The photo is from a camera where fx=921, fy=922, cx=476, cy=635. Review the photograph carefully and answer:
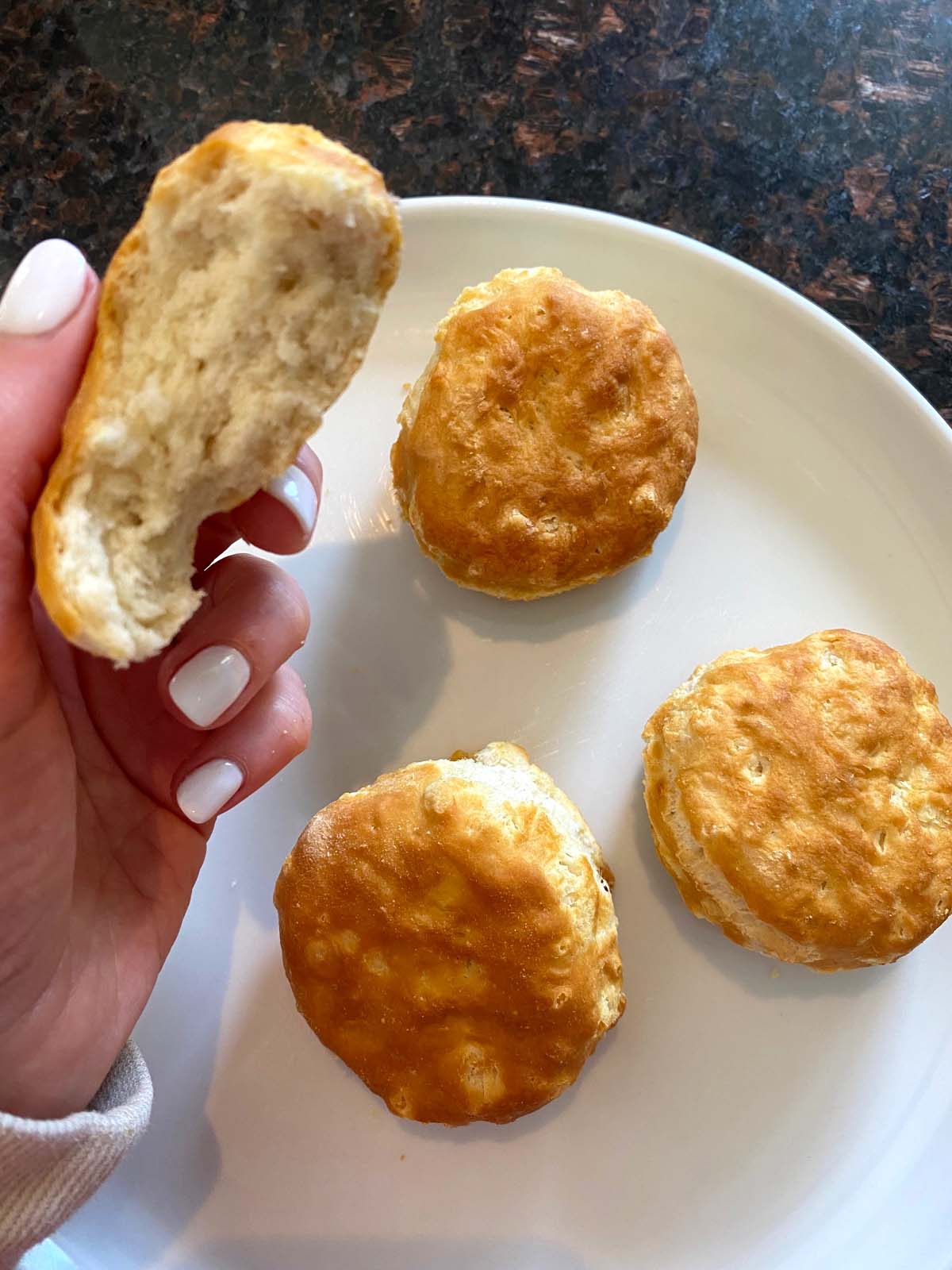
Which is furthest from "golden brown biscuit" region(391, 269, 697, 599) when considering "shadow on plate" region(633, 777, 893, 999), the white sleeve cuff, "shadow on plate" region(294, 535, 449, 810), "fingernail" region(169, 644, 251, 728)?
the white sleeve cuff

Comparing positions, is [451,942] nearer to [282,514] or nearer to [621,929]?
[621,929]

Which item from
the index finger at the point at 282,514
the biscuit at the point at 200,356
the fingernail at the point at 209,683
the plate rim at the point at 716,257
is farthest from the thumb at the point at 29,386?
the plate rim at the point at 716,257

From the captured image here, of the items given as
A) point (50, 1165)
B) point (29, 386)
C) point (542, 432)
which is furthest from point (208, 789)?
point (542, 432)

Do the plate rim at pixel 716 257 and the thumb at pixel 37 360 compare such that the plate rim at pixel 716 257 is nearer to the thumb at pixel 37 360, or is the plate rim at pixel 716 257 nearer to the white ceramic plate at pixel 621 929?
the white ceramic plate at pixel 621 929

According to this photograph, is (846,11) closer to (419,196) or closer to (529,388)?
(419,196)

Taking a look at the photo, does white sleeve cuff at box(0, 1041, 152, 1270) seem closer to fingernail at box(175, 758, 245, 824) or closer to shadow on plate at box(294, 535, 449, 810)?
fingernail at box(175, 758, 245, 824)

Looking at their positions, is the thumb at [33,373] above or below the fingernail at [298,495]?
above
